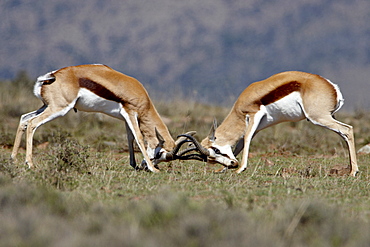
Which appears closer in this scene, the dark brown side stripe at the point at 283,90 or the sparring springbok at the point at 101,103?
the sparring springbok at the point at 101,103

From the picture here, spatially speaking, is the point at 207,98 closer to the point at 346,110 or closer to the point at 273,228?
the point at 346,110

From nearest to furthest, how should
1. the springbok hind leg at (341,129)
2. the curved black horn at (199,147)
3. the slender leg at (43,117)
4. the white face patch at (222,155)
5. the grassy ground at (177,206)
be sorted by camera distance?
the grassy ground at (177,206), the slender leg at (43,117), the springbok hind leg at (341,129), the curved black horn at (199,147), the white face patch at (222,155)

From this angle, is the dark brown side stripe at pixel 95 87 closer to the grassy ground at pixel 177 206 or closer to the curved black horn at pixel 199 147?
the grassy ground at pixel 177 206

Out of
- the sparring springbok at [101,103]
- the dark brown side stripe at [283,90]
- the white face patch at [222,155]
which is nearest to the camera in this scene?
the sparring springbok at [101,103]

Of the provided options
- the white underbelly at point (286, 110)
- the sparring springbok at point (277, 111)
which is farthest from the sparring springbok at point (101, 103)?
the white underbelly at point (286, 110)

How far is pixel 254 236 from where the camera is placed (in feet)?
12.1

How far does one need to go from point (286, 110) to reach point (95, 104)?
4067 millimetres

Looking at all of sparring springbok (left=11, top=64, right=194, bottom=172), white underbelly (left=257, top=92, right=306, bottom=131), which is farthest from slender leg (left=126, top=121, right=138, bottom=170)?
white underbelly (left=257, top=92, right=306, bottom=131)

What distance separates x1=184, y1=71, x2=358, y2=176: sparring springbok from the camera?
9.37 metres

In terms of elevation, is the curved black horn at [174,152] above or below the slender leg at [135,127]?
below

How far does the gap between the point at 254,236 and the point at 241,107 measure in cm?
664

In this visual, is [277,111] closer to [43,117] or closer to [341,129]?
[341,129]

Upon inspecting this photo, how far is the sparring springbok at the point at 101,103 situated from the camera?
8.95 meters

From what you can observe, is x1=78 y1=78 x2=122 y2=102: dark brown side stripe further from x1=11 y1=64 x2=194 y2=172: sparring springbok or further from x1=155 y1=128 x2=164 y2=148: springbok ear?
x1=155 y1=128 x2=164 y2=148: springbok ear
